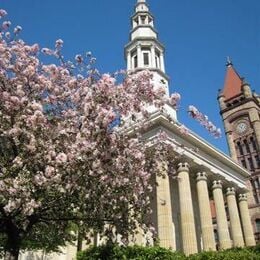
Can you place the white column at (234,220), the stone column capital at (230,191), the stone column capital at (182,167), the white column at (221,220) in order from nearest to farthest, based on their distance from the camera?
the stone column capital at (182,167) → the white column at (221,220) → the white column at (234,220) → the stone column capital at (230,191)

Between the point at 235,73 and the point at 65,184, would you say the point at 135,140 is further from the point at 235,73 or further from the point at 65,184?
the point at 235,73

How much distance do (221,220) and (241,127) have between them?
40.1m

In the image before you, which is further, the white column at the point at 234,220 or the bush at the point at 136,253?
the white column at the point at 234,220

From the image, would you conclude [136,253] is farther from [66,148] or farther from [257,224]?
[257,224]

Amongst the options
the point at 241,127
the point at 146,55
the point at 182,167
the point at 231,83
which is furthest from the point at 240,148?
the point at 182,167

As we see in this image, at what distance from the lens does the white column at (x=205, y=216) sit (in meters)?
27.8

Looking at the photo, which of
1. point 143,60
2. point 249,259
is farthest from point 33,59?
point 143,60

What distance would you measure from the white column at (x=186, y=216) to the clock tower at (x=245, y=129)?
37.8 m

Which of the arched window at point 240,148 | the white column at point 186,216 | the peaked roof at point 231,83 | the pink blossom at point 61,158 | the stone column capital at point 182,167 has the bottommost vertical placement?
the pink blossom at point 61,158

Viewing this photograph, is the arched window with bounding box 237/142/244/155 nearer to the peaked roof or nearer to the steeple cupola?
the peaked roof

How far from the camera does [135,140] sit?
41.7ft

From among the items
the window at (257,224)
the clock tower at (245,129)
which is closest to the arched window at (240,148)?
the clock tower at (245,129)

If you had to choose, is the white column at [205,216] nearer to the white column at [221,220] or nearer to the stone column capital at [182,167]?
the white column at [221,220]

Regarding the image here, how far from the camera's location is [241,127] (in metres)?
68.3
